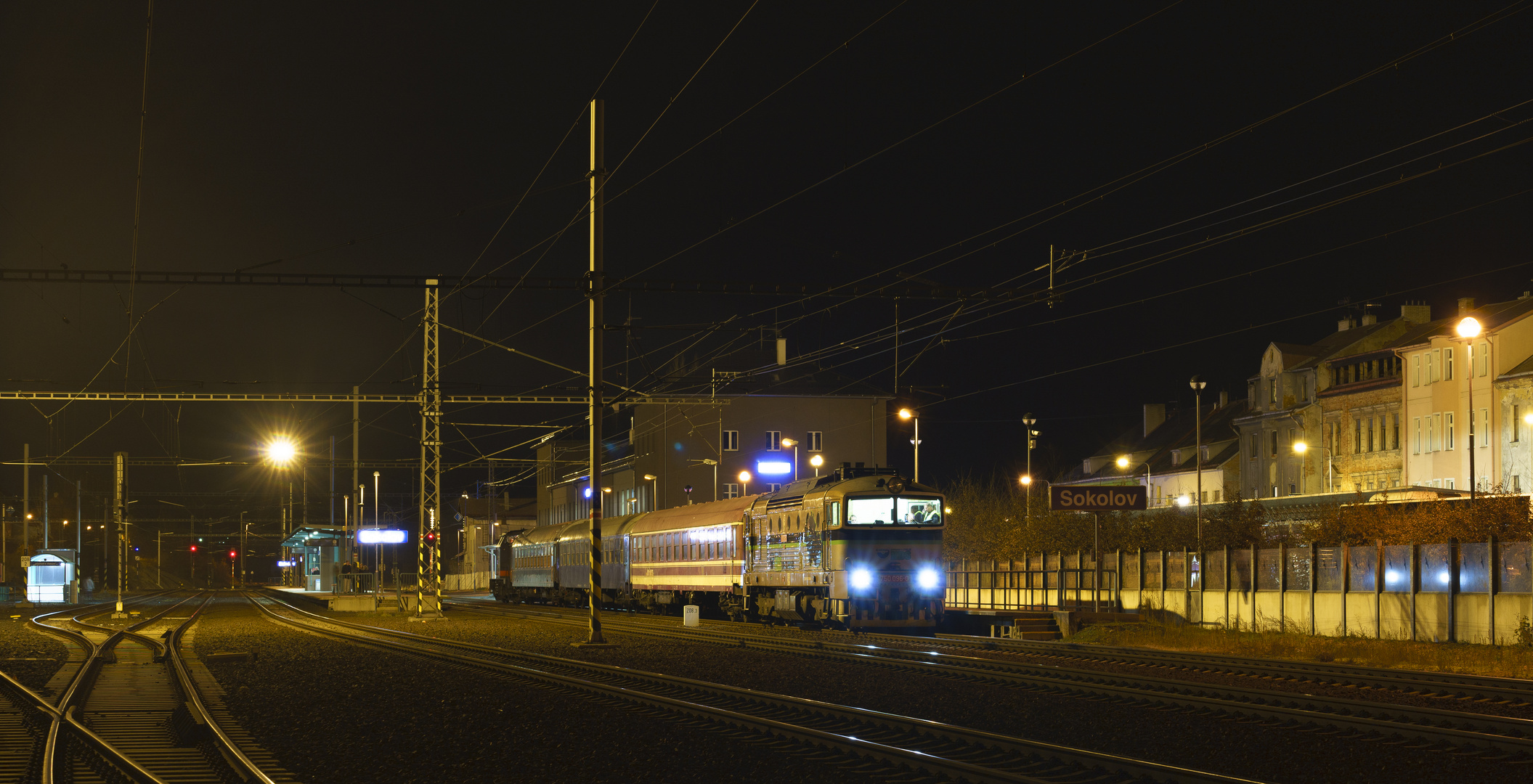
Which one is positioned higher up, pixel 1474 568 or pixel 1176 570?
pixel 1474 568

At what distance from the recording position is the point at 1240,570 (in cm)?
3212

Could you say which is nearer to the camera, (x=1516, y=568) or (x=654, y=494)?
(x=1516, y=568)

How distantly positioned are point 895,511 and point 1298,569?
8975 mm

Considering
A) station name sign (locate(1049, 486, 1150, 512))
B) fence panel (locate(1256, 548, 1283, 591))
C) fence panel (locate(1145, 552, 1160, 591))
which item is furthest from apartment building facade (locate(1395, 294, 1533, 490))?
fence panel (locate(1256, 548, 1283, 591))

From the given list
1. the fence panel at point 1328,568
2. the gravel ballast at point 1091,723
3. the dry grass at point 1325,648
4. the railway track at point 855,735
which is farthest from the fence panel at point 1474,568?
the railway track at point 855,735

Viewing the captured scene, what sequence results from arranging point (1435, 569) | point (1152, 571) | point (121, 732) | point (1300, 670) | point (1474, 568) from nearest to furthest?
point (121, 732) < point (1300, 670) < point (1474, 568) < point (1435, 569) < point (1152, 571)

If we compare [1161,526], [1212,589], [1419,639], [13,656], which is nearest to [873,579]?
[1212,589]

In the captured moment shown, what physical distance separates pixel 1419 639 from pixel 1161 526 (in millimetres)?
20677

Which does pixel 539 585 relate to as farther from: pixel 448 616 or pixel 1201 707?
pixel 1201 707

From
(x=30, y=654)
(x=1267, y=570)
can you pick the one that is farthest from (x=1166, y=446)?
(x=30, y=654)

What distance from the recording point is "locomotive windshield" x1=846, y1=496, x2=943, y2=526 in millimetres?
30781

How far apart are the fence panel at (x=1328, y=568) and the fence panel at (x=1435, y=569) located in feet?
5.92

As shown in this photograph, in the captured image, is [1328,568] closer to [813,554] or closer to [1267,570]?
[1267,570]

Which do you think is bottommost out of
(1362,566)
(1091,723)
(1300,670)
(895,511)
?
(1300,670)
